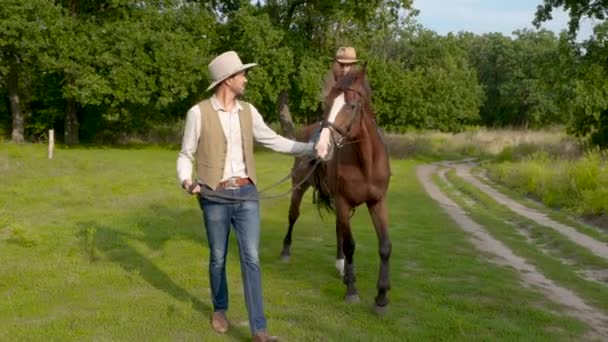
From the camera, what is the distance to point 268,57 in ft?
111

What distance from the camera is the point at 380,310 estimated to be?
596 cm

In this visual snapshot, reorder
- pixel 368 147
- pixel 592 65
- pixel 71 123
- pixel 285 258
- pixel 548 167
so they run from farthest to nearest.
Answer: pixel 71 123 < pixel 592 65 < pixel 548 167 < pixel 285 258 < pixel 368 147

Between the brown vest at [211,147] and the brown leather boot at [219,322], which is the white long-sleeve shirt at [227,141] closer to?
the brown vest at [211,147]

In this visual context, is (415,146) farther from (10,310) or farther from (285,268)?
(10,310)

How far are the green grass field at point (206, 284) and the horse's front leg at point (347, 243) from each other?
0.18m

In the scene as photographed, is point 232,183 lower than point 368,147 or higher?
lower

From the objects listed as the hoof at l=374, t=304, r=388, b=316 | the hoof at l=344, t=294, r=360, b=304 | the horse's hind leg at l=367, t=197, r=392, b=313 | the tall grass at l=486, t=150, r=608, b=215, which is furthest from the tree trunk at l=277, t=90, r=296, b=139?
the hoof at l=374, t=304, r=388, b=316

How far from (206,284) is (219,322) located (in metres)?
1.58

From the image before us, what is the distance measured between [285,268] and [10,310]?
3403 millimetres

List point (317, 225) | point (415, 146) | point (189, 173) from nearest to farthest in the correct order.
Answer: point (189, 173) < point (317, 225) < point (415, 146)

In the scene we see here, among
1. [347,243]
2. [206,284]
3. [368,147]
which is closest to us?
[368,147]

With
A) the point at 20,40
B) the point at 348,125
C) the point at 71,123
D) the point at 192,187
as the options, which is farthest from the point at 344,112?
the point at 71,123

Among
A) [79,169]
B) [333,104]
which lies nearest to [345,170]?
[333,104]

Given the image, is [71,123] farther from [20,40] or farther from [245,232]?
[245,232]
